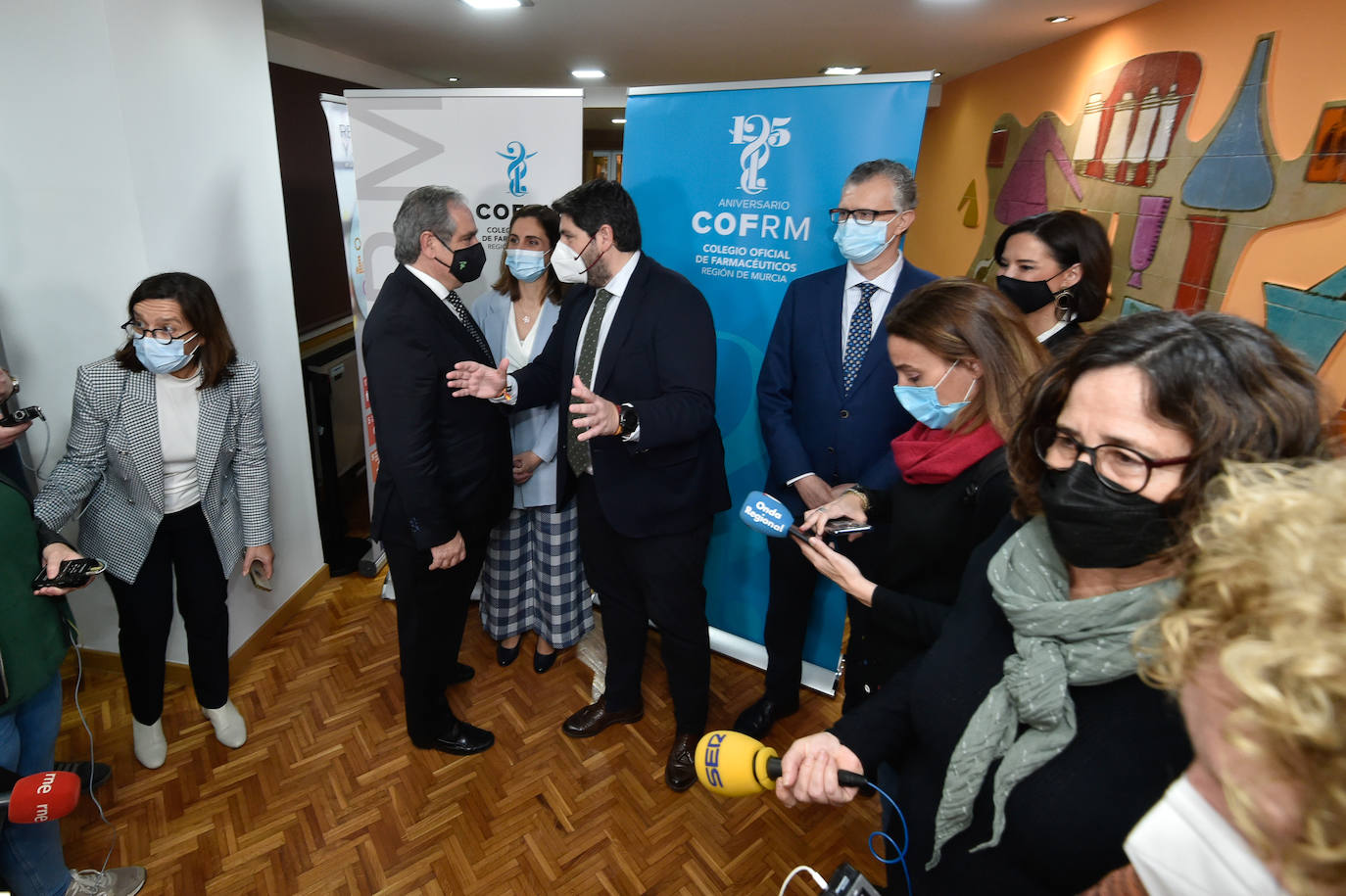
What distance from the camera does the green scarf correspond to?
836 mm

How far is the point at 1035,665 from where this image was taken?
0.89m

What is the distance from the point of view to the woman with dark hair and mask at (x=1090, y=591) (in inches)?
31.4

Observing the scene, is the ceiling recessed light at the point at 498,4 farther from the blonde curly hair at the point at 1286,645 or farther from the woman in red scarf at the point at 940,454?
the blonde curly hair at the point at 1286,645

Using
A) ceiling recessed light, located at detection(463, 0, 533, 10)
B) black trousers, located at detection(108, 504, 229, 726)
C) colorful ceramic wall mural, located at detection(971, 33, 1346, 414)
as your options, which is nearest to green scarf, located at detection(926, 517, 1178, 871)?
colorful ceramic wall mural, located at detection(971, 33, 1346, 414)

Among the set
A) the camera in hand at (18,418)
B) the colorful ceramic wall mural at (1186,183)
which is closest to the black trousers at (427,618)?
the camera in hand at (18,418)

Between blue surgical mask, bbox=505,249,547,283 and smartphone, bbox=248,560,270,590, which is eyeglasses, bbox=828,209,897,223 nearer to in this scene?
blue surgical mask, bbox=505,249,547,283

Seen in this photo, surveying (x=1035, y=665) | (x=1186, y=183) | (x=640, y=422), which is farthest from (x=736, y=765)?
(x=1186, y=183)

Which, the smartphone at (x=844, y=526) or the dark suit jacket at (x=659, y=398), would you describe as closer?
the smartphone at (x=844, y=526)

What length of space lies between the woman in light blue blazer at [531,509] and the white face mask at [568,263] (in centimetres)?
40

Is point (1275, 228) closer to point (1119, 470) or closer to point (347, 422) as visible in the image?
point (1119, 470)

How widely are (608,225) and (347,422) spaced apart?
9.27 ft

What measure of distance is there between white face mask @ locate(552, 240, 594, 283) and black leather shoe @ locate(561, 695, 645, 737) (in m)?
1.61

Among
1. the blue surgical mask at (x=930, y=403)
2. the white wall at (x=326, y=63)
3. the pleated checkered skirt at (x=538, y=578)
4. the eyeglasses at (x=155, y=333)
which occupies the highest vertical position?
the white wall at (x=326, y=63)

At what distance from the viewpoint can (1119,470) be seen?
88cm
